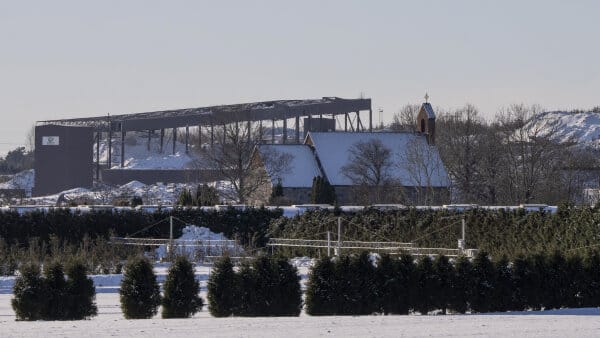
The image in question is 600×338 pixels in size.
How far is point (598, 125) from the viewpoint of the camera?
171 metres

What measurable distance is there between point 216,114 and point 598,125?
92502 millimetres

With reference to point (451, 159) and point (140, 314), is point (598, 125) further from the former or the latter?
point (140, 314)

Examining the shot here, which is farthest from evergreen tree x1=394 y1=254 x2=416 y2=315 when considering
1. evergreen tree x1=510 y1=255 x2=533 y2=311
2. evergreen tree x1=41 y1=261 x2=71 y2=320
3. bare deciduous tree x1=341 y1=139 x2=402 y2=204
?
bare deciduous tree x1=341 y1=139 x2=402 y2=204

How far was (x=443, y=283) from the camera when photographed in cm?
2427

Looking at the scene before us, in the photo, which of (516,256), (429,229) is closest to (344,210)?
(429,229)

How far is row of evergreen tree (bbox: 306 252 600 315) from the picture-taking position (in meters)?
23.7

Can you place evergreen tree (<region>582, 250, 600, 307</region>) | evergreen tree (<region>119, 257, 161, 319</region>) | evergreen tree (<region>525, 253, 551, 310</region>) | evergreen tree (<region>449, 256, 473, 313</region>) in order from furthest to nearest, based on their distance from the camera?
evergreen tree (<region>582, 250, 600, 307</region>)
evergreen tree (<region>525, 253, 551, 310</region>)
evergreen tree (<region>449, 256, 473, 313</region>)
evergreen tree (<region>119, 257, 161, 319</region>)

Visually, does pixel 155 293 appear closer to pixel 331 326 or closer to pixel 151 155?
pixel 331 326

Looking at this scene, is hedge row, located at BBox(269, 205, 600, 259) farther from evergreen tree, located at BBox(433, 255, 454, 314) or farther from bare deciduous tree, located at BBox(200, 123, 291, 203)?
bare deciduous tree, located at BBox(200, 123, 291, 203)

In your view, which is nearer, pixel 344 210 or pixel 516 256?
pixel 516 256

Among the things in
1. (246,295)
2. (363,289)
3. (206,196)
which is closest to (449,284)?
(363,289)

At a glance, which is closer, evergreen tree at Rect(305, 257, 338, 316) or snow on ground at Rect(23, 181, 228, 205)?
evergreen tree at Rect(305, 257, 338, 316)

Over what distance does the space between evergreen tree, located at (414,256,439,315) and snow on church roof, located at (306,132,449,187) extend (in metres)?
48.3

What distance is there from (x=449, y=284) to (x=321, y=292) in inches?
114
